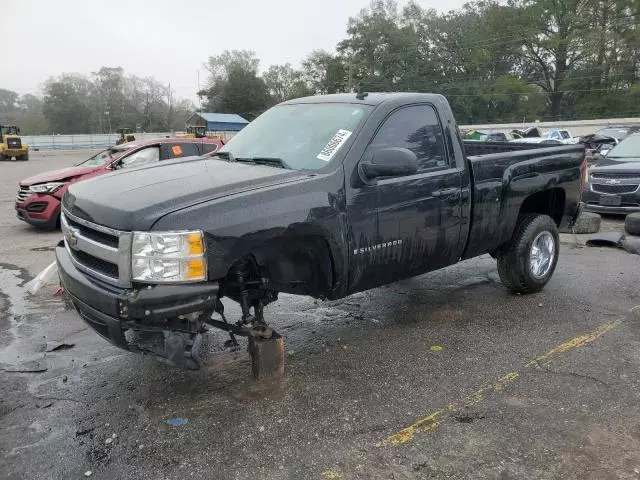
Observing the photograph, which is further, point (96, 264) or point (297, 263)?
point (297, 263)

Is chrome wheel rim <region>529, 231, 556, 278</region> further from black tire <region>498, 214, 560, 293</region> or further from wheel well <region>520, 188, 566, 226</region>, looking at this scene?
wheel well <region>520, 188, 566, 226</region>

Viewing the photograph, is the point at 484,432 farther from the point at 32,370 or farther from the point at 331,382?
the point at 32,370

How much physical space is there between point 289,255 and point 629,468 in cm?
230

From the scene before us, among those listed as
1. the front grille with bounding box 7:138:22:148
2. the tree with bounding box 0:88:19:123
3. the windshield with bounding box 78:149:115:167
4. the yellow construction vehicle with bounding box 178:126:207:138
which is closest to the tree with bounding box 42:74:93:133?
the tree with bounding box 0:88:19:123

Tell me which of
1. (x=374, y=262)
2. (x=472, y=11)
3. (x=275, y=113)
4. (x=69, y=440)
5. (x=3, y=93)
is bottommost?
(x=69, y=440)

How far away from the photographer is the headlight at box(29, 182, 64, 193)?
32.6 ft

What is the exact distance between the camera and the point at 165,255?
306 centimetres

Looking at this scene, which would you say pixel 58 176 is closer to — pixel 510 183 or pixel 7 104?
pixel 510 183

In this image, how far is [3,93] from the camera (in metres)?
93.3

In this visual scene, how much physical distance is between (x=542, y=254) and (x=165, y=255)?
436 cm

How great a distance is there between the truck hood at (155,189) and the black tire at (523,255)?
110 inches

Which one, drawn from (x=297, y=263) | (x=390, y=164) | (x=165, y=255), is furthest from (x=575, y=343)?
(x=165, y=255)

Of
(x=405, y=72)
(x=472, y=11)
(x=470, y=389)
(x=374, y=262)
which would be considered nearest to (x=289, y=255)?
(x=374, y=262)

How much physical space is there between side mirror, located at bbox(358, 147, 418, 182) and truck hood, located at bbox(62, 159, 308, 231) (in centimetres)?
50
